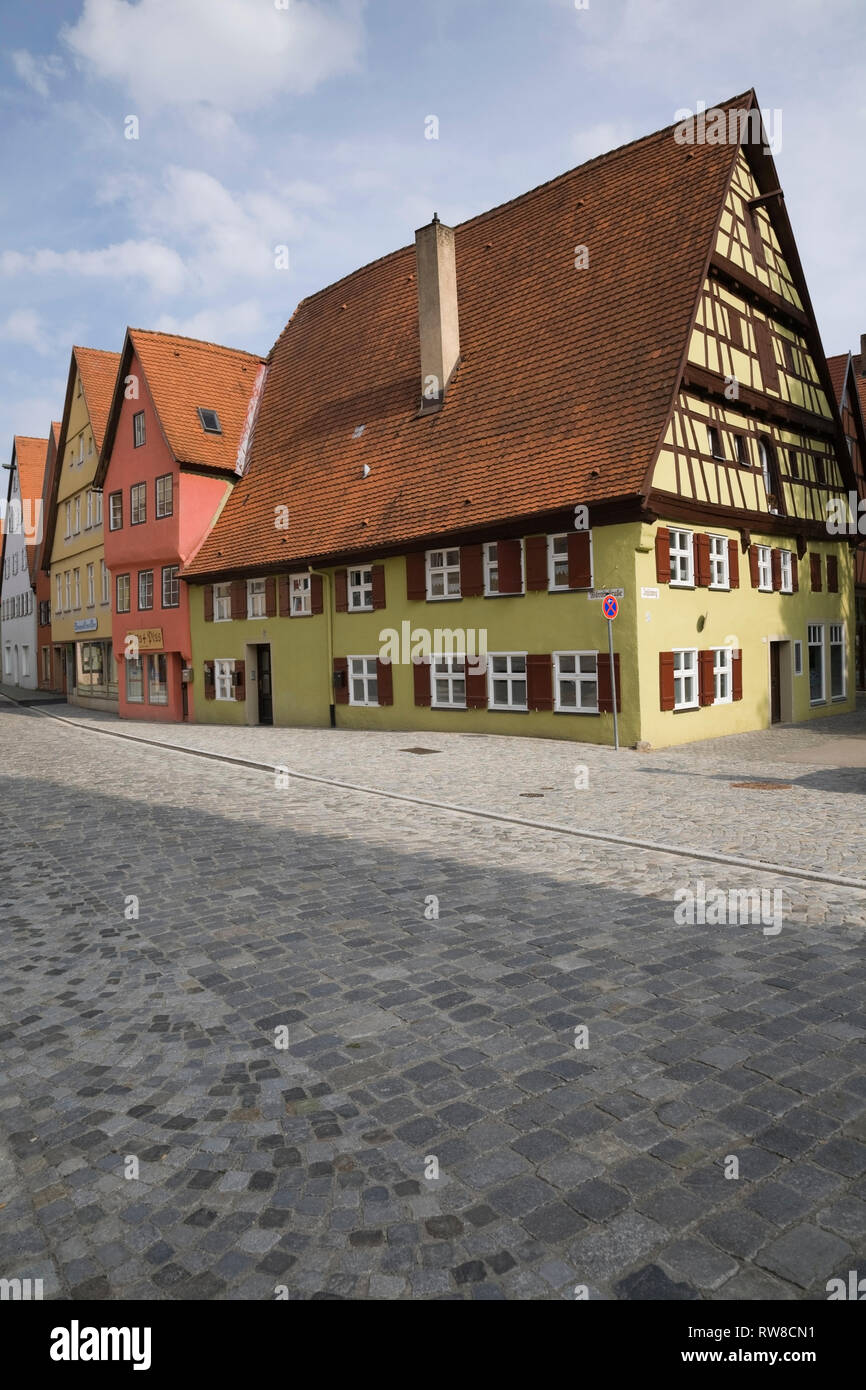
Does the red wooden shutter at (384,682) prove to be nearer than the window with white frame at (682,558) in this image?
No

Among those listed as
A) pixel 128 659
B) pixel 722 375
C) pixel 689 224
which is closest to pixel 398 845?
pixel 722 375

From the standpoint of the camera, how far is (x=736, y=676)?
21156 millimetres

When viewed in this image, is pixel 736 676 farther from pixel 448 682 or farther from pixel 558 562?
pixel 448 682

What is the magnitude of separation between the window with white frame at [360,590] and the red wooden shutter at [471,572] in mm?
3505

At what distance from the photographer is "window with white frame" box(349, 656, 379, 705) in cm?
2364

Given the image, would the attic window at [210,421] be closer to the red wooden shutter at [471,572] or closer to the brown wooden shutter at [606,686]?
the red wooden shutter at [471,572]

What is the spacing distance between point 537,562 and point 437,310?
8.70 m

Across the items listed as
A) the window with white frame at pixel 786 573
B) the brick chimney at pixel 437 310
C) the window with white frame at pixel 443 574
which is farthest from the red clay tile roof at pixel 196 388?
the window with white frame at pixel 786 573

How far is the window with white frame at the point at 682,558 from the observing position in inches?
752

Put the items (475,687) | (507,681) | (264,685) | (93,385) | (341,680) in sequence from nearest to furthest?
1. (507,681)
2. (475,687)
3. (341,680)
4. (264,685)
5. (93,385)

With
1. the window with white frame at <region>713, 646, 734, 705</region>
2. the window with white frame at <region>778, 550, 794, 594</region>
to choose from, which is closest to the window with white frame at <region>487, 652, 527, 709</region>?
Answer: the window with white frame at <region>713, 646, 734, 705</region>

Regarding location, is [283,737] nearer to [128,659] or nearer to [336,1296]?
[128,659]

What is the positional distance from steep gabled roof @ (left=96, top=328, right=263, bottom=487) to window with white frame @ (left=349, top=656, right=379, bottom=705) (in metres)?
9.87

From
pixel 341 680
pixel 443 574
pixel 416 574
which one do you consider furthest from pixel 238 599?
pixel 443 574
